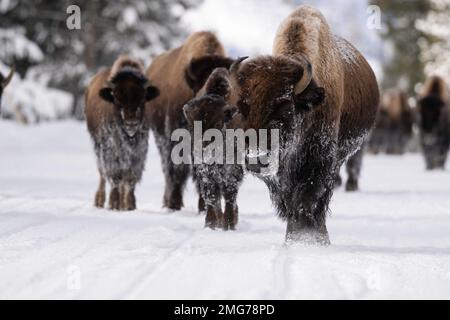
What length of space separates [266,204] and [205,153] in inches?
114

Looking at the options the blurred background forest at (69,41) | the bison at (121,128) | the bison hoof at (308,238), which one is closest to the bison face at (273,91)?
the bison hoof at (308,238)

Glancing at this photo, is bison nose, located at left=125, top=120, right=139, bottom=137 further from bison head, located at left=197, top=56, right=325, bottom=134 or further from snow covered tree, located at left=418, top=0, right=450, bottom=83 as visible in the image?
snow covered tree, located at left=418, top=0, right=450, bottom=83

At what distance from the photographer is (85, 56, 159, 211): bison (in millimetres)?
8234

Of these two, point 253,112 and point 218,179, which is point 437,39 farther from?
point 253,112

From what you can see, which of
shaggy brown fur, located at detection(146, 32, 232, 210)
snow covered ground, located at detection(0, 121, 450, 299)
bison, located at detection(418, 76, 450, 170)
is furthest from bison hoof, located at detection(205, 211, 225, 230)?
bison, located at detection(418, 76, 450, 170)

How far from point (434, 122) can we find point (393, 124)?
40.4ft

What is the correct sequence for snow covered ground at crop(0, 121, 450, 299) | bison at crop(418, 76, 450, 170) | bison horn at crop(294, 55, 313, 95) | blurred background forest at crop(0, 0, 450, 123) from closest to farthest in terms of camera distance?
snow covered ground at crop(0, 121, 450, 299)
bison horn at crop(294, 55, 313, 95)
bison at crop(418, 76, 450, 170)
blurred background forest at crop(0, 0, 450, 123)

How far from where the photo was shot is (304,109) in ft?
17.6

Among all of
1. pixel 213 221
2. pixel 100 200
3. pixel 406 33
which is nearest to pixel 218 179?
pixel 213 221

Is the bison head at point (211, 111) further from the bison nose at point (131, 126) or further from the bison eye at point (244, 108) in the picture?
the bison eye at point (244, 108)

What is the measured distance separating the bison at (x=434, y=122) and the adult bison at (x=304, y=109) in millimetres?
11525
